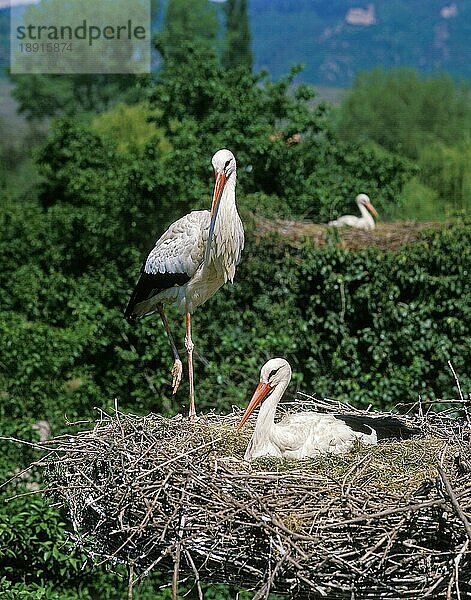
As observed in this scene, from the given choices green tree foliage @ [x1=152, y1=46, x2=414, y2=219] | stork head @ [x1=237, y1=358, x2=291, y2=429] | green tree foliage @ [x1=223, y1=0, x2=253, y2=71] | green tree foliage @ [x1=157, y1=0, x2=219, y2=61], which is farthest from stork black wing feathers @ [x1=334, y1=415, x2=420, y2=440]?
green tree foliage @ [x1=157, y1=0, x2=219, y2=61]

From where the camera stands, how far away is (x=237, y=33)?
23.1m

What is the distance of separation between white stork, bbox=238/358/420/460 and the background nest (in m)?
0.21

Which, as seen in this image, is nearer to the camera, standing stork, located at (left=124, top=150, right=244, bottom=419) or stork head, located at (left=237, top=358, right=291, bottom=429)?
stork head, located at (left=237, top=358, right=291, bottom=429)

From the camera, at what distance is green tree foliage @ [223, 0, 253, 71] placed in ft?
68.4

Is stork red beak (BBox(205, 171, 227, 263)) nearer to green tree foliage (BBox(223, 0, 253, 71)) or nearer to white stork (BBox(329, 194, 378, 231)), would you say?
white stork (BBox(329, 194, 378, 231))

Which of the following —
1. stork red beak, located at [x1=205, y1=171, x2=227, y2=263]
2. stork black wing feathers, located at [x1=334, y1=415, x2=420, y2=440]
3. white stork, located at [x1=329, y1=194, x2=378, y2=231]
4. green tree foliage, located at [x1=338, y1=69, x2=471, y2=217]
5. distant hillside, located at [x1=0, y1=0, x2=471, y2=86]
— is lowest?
stork black wing feathers, located at [x1=334, y1=415, x2=420, y2=440]

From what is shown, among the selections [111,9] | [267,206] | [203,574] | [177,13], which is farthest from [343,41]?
[203,574]

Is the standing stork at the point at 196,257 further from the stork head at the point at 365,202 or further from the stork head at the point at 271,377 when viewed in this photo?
the stork head at the point at 365,202

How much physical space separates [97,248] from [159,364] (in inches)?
58.4

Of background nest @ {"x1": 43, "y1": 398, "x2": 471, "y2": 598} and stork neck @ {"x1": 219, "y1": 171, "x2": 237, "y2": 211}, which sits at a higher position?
stork neck @ {"x1": 219, "y1": 171, "x2": 237, "y2": 211}

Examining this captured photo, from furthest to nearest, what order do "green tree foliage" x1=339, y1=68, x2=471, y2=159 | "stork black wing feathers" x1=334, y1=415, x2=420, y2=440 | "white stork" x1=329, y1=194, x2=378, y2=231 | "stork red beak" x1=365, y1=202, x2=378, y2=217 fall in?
"green tree foliage" x1=339, y1=68, x2=471, y2=159
"stork red beak" x1=365, y1=202, x2=378, y2=217
"white stork" x1=329, y1=194, x2=378, y2=231
"stork black wing feathers" x1=334, y1=415, x2=420, y2=440

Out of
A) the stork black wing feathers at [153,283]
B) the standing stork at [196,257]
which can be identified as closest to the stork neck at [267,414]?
the standing stork at [196,257]

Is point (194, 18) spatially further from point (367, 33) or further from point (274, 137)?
point (274, 137)

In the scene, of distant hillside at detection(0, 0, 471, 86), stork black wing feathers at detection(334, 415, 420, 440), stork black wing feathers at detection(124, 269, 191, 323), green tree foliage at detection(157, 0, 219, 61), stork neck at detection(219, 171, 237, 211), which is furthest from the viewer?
Answer: green tree foliage at detection(157, 0, 219, 61)
